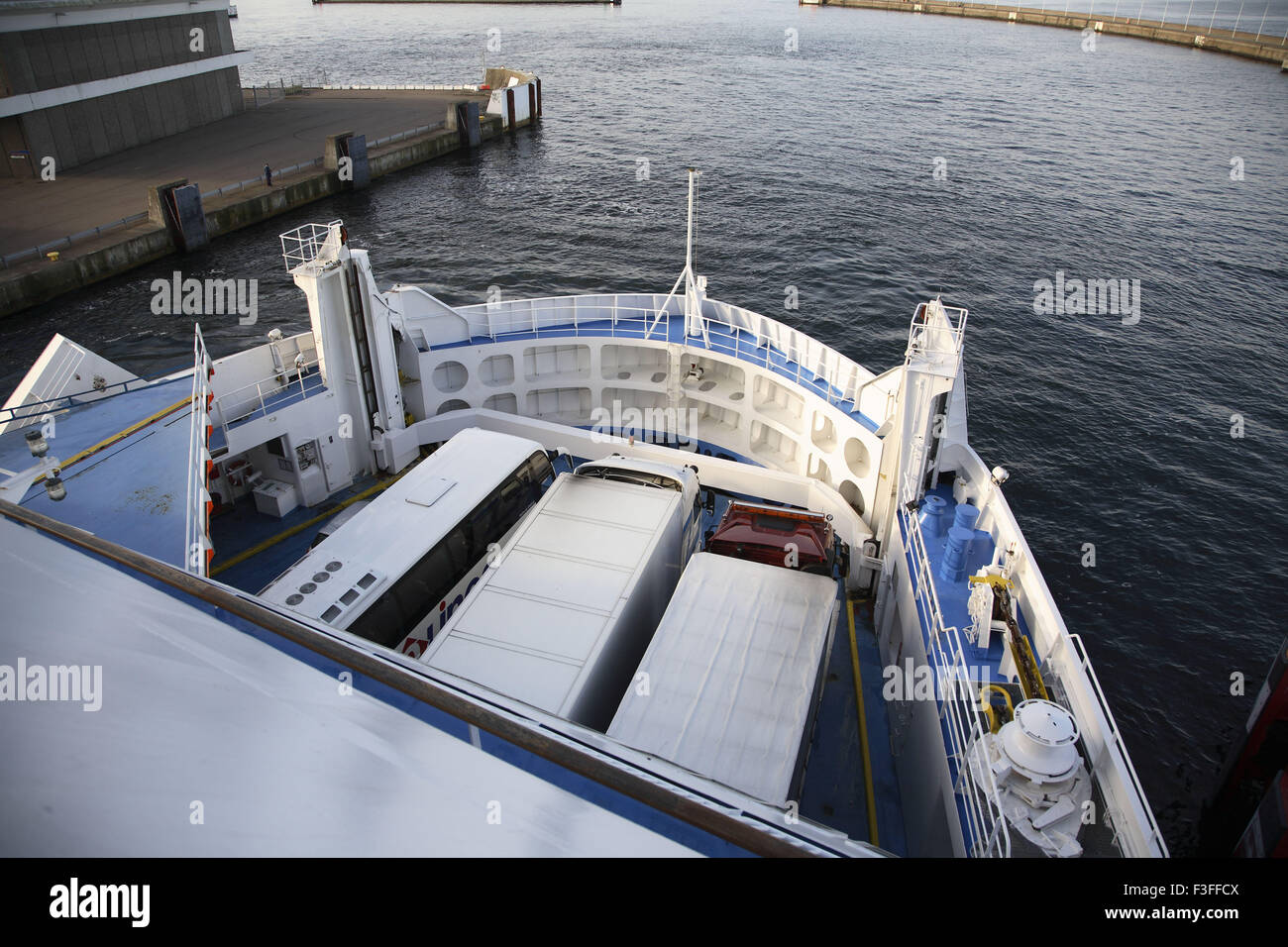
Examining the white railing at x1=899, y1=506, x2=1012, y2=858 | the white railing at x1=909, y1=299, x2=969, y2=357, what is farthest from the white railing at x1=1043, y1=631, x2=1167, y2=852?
the white railing at x1=909, y1=299, x2=969, y2=357

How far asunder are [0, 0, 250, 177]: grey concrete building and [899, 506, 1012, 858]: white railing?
56212 mm

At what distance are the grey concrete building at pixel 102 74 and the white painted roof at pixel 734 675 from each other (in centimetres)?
5391

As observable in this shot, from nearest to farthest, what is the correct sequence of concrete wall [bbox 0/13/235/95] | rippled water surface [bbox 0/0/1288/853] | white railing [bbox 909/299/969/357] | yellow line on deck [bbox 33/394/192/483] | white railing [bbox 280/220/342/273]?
yellow line on deck [bbox 33/394/192/483]
white railing [bbox 909/299/969/357]
white railing [bbox 280/220/342/273]
rippled water surface [bbox 0/0/1288/853]
concrete wall [bbox 0/13/235/95]

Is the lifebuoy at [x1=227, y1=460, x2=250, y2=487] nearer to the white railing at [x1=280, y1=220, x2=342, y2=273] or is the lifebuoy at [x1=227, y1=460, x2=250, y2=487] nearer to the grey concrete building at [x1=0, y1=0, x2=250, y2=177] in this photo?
the white railing at [x1=280, y1=220, x2=342, y2=273]

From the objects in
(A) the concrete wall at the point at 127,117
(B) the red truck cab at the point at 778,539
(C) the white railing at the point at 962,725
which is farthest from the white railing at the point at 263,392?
(A) the concrete wall at the point at 127,117

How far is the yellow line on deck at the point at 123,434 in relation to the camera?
12888 millimetres

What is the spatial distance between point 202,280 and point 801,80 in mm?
67811

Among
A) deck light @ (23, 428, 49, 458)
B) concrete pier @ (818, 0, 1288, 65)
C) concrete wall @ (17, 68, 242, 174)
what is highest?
concrete pier @ (818, 0, 1288, 65)

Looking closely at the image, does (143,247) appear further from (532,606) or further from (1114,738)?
(1114,738)

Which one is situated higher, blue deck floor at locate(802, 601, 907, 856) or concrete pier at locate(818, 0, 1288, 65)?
concrete pier at locate(818, 0, 1288, 65)

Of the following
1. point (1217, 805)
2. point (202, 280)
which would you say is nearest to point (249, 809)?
point (1217, 805)

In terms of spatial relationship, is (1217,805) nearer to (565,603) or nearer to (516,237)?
(565,603)

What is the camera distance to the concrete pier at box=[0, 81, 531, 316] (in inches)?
1571
